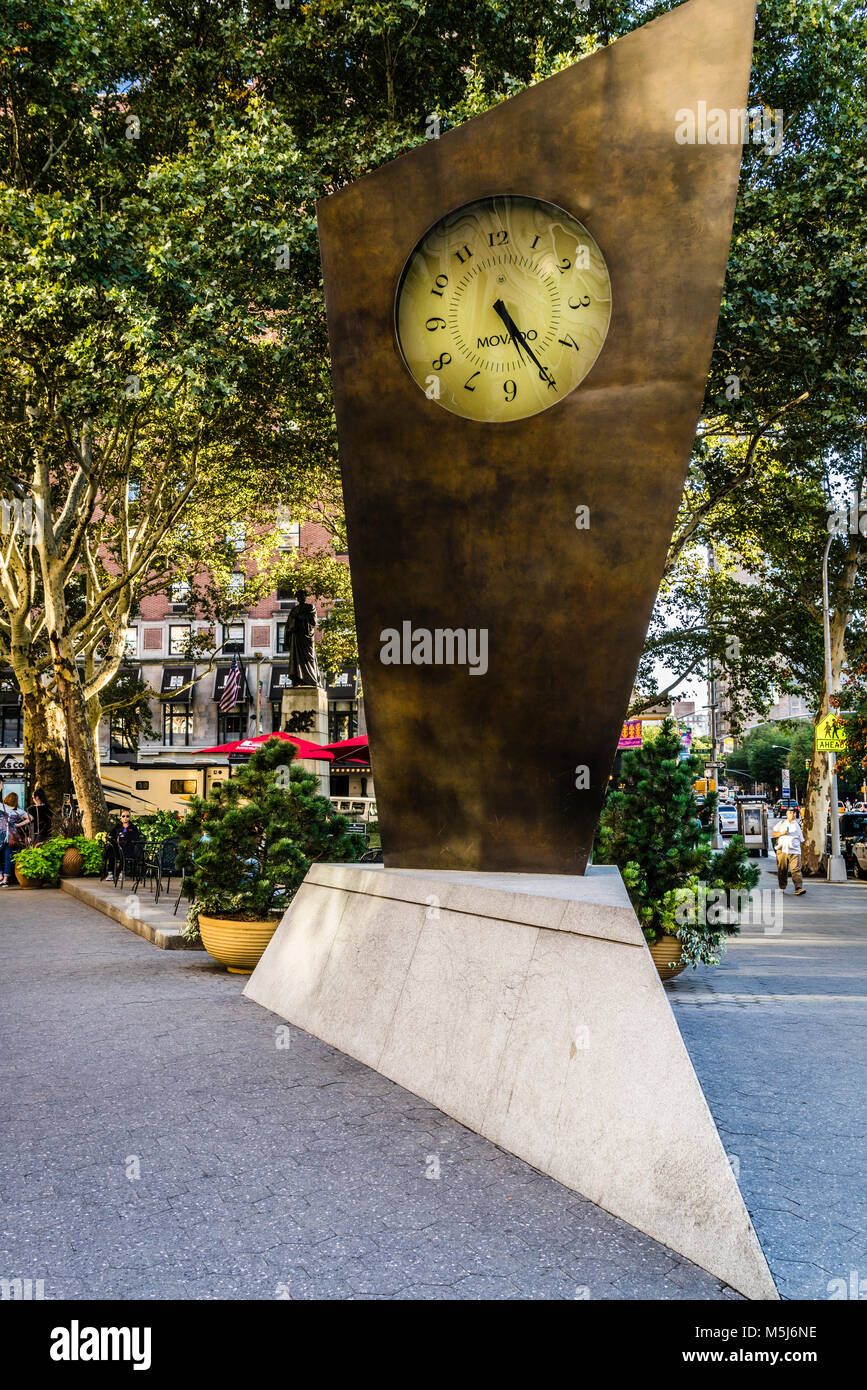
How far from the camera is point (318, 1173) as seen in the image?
3996mm

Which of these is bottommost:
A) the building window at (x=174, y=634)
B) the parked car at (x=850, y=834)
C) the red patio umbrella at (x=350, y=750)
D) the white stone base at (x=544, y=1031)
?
the parked car at (x=850, y=834)

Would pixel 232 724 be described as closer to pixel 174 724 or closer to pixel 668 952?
pixel 174 724

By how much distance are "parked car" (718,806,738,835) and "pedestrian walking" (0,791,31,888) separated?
1438 inches

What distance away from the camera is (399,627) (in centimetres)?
616

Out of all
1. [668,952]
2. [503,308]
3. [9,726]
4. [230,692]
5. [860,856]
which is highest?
[503,308]

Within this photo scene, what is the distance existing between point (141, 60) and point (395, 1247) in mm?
17869

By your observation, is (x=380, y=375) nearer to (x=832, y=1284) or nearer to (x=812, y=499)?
(x=832, y=1284)

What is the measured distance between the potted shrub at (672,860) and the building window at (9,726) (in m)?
46.3

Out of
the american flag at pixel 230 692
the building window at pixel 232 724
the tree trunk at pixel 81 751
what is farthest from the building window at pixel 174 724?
the tree trunk at pixel 81 751

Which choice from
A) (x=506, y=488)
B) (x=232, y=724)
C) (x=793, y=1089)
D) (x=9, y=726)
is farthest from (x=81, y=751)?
(x=9, y=726)

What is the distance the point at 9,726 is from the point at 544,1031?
5021cm

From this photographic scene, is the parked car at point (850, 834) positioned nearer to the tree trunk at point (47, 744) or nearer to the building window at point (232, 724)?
the tree trunk at point (47, 744)

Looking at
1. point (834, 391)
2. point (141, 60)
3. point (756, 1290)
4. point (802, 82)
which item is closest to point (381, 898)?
point (756, 1290)

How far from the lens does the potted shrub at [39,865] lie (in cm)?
1986
